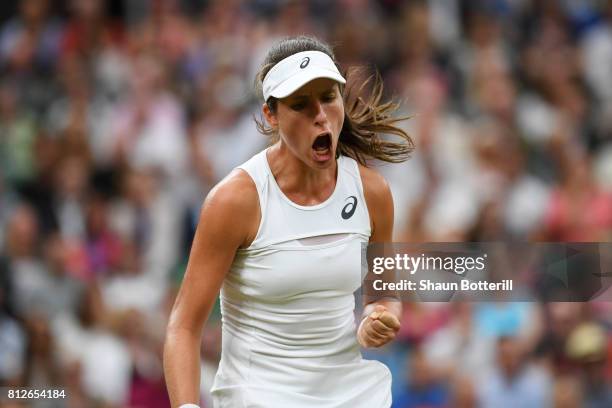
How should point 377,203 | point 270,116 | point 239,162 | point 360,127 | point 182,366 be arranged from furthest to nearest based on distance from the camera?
point 239,162 < point 360,127 < point 377,203 < point 270,116 < point 182,366

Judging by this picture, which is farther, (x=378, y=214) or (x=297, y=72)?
(x=378, y=214)

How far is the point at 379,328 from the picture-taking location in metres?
3.51

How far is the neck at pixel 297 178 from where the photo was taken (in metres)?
3.69

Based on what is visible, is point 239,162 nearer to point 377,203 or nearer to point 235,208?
point 377,203

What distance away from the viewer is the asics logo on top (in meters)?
3.72

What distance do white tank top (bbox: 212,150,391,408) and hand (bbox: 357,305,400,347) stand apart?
0.46 ft

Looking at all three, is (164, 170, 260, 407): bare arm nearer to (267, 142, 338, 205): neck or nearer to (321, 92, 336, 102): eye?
(267, 142, 338, 205): neck

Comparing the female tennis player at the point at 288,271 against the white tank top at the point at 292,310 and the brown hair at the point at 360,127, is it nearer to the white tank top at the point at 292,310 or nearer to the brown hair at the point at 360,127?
the white tank top at the point at 292,310

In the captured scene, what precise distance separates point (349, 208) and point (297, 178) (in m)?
0.19

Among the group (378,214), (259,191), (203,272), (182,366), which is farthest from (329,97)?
(182,366)

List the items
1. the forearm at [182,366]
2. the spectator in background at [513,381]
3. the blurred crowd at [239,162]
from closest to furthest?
the forearm at [182,366], the spectator in background at [513,381], the blurred crowd at [239,162]

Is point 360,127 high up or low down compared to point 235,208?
up

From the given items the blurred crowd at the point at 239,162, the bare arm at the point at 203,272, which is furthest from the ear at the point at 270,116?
the blurred crowd at the point at 239,162

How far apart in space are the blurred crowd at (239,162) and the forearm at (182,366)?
2.19 meters
